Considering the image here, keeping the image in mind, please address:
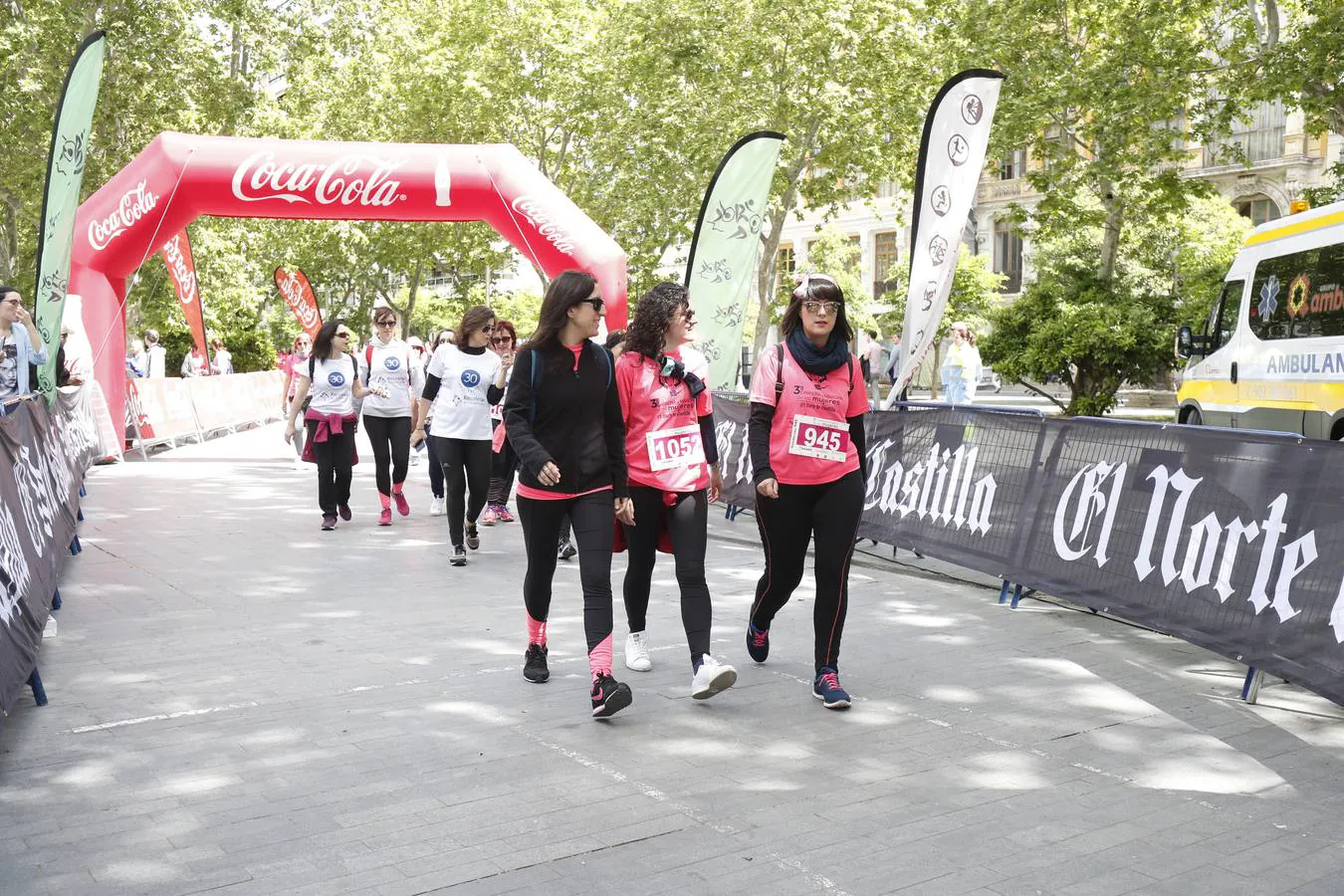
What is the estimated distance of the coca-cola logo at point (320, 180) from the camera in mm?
16000

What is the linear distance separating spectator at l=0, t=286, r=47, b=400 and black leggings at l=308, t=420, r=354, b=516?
232cm

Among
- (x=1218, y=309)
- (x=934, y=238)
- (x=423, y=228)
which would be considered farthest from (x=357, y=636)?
(x=423, y=228)

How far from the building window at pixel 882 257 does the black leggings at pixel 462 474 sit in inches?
2053

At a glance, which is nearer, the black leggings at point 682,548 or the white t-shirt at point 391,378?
the black leggings at point 682,548

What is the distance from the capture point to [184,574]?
364 inches

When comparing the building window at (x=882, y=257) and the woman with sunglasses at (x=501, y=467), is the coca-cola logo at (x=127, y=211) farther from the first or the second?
the building window at (x=882, y=257)

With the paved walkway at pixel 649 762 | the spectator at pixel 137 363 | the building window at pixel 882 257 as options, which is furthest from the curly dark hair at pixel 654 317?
the building window at pixel 882 257

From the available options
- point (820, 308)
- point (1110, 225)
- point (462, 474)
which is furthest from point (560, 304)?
point (1110, 225)

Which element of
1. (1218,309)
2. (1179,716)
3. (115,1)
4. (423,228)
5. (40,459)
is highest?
(115,1)

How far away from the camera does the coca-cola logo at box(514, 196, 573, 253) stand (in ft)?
54.8

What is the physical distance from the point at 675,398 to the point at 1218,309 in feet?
34.7

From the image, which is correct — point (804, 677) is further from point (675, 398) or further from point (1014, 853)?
point (1014, 853)

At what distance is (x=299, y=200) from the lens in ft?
53.4

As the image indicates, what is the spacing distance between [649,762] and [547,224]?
1245cm
